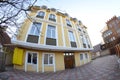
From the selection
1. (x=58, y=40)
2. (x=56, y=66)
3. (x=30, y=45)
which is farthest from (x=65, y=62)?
(x=30, y=45)

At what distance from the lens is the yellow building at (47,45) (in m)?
14.7

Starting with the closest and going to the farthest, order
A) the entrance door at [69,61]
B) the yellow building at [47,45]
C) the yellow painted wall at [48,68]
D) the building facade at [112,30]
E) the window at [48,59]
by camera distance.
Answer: the yellow building at [47,45] < the yellow painted wall at [48,68] < the window at [48,59] < the entrance door at [69,61] < the building facade at [112,30]

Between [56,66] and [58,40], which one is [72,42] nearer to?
[58,40]

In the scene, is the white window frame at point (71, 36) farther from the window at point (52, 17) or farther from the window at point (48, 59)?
the window at point (48, 59)

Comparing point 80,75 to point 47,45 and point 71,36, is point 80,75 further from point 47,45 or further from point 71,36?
point 71,36

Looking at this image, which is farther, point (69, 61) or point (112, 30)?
point (112, 30)

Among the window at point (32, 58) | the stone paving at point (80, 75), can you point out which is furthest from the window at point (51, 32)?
the stone paving at point (80, 75)

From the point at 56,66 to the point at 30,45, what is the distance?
4.34m

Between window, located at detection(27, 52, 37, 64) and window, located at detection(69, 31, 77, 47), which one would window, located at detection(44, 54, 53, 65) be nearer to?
window, located at detection(27, 52, 37, 64)

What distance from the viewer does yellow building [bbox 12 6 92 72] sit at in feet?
48.2

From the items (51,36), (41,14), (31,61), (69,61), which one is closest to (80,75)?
(31,61)

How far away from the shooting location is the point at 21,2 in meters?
6.85

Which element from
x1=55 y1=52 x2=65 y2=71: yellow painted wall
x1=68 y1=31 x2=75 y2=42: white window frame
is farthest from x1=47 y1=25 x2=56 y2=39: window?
x1=68 y1=31 x2=75 y2=42: white window frame

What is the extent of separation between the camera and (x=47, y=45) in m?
15.5
